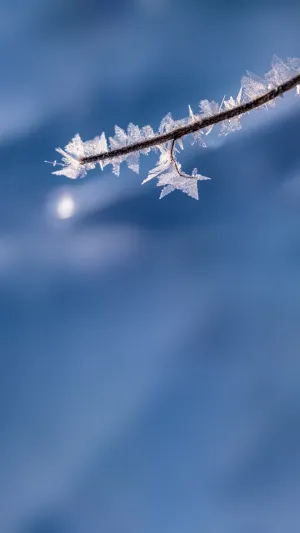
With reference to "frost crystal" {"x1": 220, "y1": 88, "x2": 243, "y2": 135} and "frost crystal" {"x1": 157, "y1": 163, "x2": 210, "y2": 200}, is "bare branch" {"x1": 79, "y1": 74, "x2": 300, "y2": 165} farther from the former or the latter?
"frost crystal" {"x1": 157, "y1": 163, "x2": 210, "y2": 200}

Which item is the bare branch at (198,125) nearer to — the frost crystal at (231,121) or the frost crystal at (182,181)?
the frost crystal at (231,121)

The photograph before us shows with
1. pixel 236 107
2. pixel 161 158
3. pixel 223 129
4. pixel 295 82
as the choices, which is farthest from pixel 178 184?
pixel 295 82

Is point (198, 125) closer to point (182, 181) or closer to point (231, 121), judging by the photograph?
point (231, 121)

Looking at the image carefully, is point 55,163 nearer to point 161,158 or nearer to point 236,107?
point 161,158

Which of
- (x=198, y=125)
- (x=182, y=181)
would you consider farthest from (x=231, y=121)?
(x=182, y=181)

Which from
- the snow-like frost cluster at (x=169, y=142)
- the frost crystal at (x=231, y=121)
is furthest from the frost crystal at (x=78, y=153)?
the frost crystal at (x=231, y=121)

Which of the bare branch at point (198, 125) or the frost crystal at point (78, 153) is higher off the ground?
the frost crystal at point (78, 153)

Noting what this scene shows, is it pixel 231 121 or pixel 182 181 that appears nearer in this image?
pixel 231 121

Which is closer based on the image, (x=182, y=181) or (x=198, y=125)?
(x=198, y=125)
